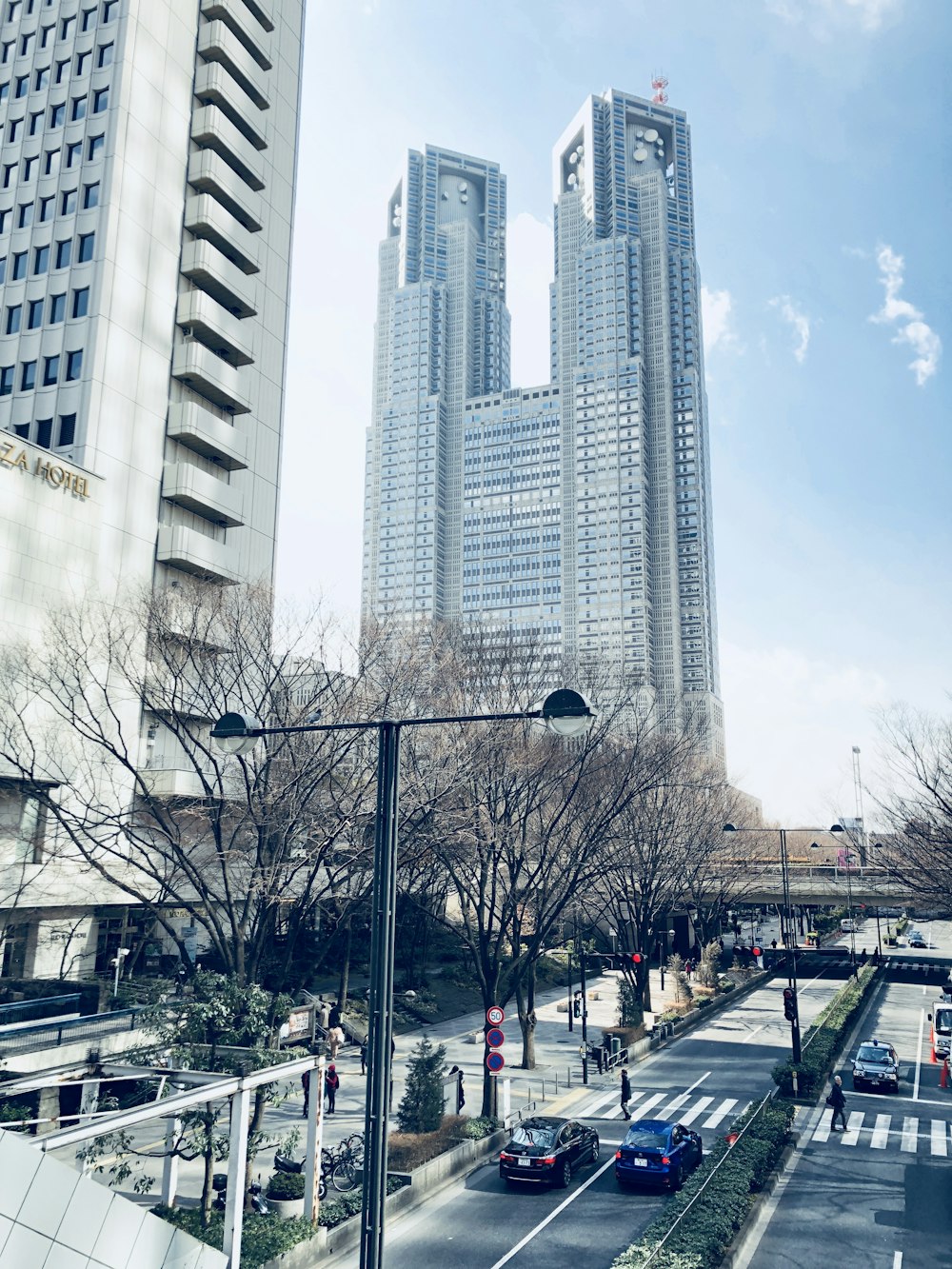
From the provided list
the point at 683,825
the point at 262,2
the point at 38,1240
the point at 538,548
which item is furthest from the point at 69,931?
the point at 538,548

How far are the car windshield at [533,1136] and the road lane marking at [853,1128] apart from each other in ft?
29.3

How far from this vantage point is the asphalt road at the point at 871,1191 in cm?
1778

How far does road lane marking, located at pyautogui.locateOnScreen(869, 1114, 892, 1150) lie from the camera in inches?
1016

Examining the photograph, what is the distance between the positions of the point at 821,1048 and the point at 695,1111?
777cm

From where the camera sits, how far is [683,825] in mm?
48500

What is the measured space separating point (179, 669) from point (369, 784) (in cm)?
583

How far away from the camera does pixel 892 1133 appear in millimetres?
27094

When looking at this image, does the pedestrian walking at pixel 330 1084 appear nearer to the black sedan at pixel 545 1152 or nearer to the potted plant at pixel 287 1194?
the black sedan at pixel 545 1152

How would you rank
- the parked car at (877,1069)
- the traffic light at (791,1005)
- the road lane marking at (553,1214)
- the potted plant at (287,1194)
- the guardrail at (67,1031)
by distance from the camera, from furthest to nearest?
the parked car at (877,1069) < the traffic light at (791,1005) < the guardrail at (67,1031) < the potted plant at (287,1194) < the road lane marking at (553,1214)

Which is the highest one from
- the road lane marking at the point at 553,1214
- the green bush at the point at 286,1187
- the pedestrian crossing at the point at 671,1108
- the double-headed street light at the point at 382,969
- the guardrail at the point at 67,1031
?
the double-headed street light at the point at 382,969

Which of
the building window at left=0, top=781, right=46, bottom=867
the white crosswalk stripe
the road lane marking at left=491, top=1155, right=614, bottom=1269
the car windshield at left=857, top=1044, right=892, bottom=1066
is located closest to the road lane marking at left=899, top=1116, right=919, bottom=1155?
the car windshield at left=857, top=1044, right=892, bottom=1066

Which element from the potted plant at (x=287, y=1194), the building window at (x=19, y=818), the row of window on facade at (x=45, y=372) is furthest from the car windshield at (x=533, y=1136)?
the row of window on facade at (x=45, y=372)

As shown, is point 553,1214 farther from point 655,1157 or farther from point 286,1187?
point 286,1187

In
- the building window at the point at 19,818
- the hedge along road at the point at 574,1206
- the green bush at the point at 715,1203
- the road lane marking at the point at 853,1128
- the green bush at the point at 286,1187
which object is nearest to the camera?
the green bush at the point at 715,1203
